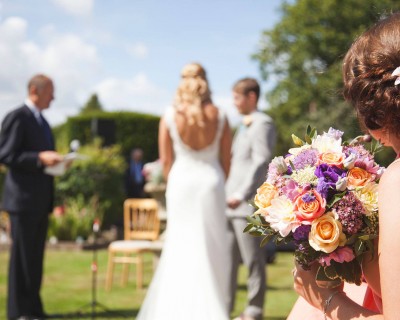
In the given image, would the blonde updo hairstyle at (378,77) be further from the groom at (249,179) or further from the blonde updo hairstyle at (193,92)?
the groom at (249,179)

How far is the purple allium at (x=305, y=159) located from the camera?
6.48 ft

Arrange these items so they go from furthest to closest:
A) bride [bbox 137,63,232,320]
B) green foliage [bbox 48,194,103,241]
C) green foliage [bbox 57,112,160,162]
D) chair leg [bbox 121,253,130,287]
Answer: green foliage [bbox 57,112,160,162] < green foliage [bbox 48,194,103,241] < chair leg [bbox 121,253,130,287] < bride [bbox 137,63,232,320]

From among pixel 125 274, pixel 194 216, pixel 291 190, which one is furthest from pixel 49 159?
pixel 291 190

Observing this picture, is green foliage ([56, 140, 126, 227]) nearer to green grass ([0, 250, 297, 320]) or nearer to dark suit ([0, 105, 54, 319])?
green grass ([0, 250, 297, 320])

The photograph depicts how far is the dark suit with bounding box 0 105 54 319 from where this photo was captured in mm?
6562

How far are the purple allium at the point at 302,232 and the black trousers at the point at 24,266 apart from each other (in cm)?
511

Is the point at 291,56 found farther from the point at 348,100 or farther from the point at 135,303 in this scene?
the point at 348,100

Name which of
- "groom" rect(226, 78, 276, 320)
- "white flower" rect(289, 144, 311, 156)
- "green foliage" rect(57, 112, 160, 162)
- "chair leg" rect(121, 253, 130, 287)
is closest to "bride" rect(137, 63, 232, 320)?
"groom" rect(226, 78, 276, 320)

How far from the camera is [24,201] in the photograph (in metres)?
6.59

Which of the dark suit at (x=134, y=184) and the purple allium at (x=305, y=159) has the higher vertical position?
the purple allium at (x=305, y=159)

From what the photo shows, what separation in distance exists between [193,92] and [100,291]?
12.9 feet

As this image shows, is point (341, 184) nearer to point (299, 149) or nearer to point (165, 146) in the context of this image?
point (299, 149)

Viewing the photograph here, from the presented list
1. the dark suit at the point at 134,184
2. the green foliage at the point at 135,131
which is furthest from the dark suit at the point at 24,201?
the green foliage at the point at 135,131

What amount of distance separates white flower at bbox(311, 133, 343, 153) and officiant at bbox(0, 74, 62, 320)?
4699mm
